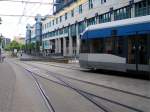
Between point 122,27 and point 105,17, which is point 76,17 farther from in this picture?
point 122,27

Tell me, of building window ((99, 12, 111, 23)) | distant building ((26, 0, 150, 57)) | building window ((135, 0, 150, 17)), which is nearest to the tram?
distant building ((26, 0, 150, 57))

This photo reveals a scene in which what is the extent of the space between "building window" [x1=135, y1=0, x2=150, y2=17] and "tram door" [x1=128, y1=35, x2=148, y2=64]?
26.1m

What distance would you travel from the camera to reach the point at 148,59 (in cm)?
2078

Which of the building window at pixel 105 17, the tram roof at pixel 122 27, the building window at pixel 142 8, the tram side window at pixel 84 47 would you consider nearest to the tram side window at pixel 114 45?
the tram roof at pixel 122 27

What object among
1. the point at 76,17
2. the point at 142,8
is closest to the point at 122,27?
the point at 142,8

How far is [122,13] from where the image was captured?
2205 inches

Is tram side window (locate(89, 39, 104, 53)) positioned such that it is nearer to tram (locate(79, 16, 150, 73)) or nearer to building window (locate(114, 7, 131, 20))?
tram (locate(79, 16, 150, 73))

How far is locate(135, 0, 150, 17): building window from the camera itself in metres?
47.9

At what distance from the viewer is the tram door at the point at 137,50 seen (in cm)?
2112

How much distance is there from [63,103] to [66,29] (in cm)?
7794

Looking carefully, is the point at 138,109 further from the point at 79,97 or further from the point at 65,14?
the point at 65,14

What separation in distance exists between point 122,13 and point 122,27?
109 feet

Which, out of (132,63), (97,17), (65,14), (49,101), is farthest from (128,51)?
(65,14)

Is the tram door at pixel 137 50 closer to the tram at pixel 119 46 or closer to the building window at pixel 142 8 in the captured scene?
the tram at pixel 119 46
